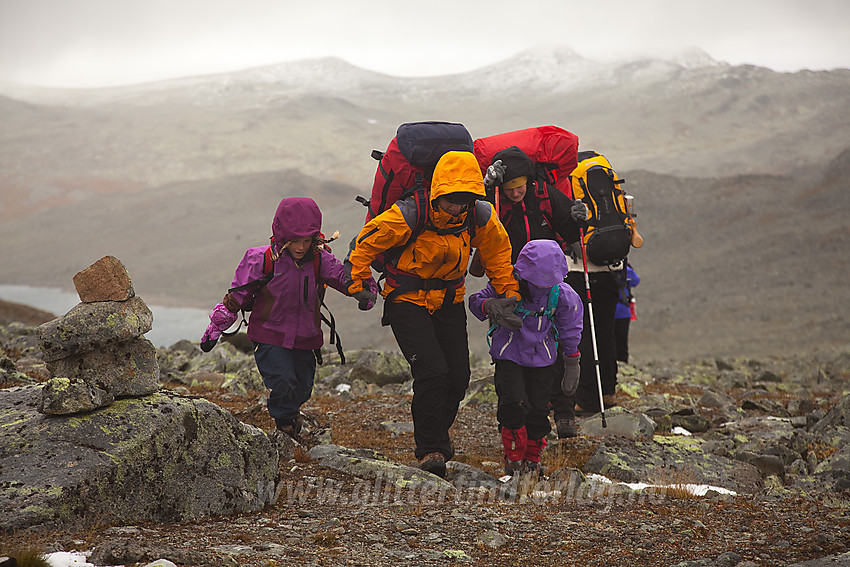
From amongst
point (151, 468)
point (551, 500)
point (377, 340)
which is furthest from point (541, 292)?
point (377, 340)

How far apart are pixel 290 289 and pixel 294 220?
2.15 feet

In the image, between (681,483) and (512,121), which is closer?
(681,483)

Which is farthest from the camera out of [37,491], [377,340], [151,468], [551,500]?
[377,340]

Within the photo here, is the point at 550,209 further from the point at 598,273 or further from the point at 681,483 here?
the point at 681,483

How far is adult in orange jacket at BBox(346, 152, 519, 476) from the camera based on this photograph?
6355 mm

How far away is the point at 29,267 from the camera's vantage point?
68.1 metres

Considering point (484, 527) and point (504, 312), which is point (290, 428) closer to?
point (504, 312)

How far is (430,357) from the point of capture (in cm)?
677

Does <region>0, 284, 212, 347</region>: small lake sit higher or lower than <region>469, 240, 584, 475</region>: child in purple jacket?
lower

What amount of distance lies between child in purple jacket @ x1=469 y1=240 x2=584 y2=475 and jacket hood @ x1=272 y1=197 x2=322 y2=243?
1710 millimetres

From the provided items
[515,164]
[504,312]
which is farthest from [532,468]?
[515,164]

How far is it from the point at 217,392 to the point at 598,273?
5.98m

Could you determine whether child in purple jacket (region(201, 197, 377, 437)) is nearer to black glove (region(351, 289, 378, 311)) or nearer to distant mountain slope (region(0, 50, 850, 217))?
black glove (region(351, 289, 378, 311))

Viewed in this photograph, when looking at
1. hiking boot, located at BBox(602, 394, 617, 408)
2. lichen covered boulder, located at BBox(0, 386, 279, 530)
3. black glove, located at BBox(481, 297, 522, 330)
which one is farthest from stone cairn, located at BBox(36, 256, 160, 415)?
hiking boot, located at BBox(602, 394, 617, 408)
